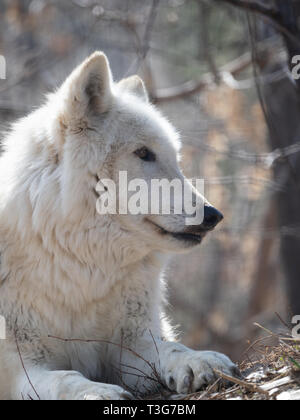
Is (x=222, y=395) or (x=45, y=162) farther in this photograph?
(x=45, y=162)

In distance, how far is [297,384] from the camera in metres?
2.90

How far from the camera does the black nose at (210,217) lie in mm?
3646

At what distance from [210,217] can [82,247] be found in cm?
82

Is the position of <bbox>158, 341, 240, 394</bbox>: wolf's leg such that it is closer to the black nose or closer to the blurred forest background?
the black nose

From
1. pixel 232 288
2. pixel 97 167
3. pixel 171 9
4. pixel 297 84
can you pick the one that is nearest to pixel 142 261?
pixel 97 167

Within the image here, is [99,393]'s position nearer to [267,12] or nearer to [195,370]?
[195,370]

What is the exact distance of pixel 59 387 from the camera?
121 inches

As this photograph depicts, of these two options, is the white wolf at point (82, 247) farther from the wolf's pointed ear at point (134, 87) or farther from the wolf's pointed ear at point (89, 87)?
the wolf's pointed ear at point (134, 87)

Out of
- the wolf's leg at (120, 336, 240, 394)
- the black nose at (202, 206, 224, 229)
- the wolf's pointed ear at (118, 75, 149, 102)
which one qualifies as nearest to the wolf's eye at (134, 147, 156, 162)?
the black nose at (202, 206, 224, 229)

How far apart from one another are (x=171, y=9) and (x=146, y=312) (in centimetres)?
868

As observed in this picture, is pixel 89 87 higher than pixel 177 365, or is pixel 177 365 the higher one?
pixel 89 87

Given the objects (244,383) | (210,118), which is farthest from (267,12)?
(210,118)

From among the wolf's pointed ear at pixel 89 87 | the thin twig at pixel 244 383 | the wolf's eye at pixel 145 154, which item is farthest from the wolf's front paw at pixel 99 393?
the wolf's pointed ear at pixel 89 87

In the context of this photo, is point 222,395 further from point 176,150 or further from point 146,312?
point 176,150
